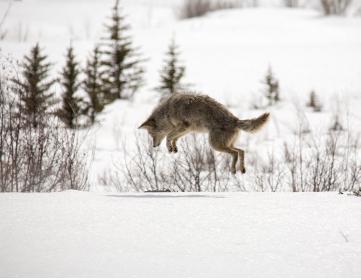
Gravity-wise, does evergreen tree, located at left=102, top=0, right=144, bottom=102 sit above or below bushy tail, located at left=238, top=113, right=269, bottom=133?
above

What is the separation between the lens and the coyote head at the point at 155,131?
9.69 metres

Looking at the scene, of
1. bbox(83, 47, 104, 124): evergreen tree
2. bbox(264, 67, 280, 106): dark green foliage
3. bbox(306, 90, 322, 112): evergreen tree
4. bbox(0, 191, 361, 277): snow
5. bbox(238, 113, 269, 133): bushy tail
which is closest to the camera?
bbox(0, 191, 361, 277): snow

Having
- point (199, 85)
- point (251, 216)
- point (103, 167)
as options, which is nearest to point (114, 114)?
point (199, 85)

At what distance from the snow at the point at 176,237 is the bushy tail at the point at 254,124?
3.11 metres

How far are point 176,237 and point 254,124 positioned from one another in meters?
4.84

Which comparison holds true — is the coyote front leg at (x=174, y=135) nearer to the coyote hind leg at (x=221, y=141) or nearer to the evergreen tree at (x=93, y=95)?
the coyote hind leg at (x=221, y=141)

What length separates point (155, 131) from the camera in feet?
31.9

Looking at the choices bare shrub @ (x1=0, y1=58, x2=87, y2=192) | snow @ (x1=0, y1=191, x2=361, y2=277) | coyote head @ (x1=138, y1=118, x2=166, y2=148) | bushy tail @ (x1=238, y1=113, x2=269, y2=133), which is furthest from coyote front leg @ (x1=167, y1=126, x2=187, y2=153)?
snow @ (x1=0, y1=191, x2=361, y2=277)

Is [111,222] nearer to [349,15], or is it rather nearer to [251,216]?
[251,216]

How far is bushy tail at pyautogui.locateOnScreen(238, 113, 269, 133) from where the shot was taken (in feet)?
27.8

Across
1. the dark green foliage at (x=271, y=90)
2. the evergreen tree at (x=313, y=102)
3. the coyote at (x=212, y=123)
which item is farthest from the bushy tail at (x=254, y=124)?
the dark green foliage at (x=271, y=90)

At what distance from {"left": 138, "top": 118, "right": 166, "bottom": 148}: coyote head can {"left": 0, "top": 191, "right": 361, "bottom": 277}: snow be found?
13.8ft

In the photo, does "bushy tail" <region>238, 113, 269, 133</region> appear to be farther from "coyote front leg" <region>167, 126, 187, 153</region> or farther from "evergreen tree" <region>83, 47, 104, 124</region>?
"evergreen tree" <region>83, 47, 104, 124</region>

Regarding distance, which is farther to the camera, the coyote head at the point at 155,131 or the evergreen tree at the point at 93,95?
the evergreen tree at the point at 93,95
